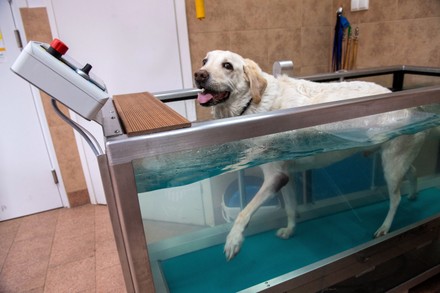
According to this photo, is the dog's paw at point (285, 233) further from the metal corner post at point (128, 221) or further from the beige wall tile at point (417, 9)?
the beige wall tile at point (417, 9)

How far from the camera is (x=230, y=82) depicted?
128 centimetres

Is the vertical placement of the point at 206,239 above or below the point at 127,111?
below

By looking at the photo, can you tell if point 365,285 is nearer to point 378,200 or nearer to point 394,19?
point 378,200

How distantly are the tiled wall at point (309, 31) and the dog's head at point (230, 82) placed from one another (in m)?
1.15

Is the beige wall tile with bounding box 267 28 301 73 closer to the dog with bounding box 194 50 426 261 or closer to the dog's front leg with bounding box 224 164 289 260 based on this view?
the dog with bounding box 194 50 426 261

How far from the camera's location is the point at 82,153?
2.43 meters

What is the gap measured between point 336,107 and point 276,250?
84cm

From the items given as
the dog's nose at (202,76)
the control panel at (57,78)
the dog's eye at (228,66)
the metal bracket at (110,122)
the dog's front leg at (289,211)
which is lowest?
the dog's front leg at (289,211)

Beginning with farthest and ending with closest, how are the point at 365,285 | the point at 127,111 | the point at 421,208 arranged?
the point at 421,208
the point at 365,285
the point at 127,111

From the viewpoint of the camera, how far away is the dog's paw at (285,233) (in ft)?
4.81

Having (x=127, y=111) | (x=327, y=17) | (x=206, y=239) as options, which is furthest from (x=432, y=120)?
(x=327, y=17)

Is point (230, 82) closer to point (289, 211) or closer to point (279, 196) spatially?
point (279, 196)

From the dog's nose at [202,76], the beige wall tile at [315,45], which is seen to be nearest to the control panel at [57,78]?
the dog's nose at [202,76]

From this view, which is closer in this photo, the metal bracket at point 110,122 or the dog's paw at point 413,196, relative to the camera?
the metal bracket at point 110,122
